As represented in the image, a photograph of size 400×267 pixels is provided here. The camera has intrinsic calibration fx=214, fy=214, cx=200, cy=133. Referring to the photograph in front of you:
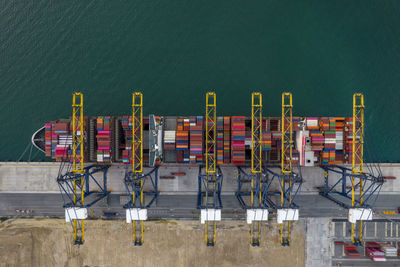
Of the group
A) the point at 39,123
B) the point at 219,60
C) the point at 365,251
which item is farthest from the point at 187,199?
the point at 365,251

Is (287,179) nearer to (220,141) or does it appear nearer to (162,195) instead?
(220,141)

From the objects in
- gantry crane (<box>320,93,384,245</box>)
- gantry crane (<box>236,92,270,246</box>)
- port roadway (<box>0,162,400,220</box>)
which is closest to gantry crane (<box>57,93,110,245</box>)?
port roadway (<box>0,162,400,220</box>)

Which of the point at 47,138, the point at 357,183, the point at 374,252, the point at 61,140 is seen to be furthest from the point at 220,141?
the point at 374,252

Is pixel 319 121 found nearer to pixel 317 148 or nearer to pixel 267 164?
pixel 317 148

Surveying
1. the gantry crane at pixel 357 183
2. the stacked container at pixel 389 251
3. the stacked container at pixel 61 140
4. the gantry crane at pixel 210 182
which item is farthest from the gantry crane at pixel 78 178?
the stacked container at pixel 389 251

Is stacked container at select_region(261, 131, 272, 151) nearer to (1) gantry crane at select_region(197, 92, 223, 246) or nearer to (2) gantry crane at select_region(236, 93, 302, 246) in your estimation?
(2) gantry crane at select_region(236, 93, 302, 246)
